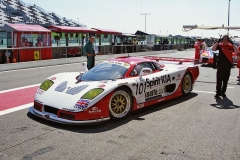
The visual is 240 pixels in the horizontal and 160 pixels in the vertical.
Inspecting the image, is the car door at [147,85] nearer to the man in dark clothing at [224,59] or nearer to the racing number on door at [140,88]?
the racing number on door at [140,88]

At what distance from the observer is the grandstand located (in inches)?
2048

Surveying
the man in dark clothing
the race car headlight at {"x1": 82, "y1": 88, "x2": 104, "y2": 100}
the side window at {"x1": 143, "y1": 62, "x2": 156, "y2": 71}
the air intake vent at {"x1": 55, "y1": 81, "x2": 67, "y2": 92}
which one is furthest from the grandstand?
the race car headlight at {"x1": 82, "y1": 88, "x2": 104, "y2": 100}

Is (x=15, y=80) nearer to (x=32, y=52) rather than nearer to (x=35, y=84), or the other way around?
(x=35, y=84)

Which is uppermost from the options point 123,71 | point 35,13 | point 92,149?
point 35,13

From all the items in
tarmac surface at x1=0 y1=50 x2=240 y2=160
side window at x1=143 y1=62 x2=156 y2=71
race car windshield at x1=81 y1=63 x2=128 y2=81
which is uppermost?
side window at x1=143 y1=62 x2=156 y2=71

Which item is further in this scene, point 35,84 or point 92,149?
point 35,84

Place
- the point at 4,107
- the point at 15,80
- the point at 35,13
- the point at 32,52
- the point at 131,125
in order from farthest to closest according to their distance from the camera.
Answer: the point at 35,13 < the point at 32,52 < the point at 15,80 < the point at 4,107 < the point at 131,125

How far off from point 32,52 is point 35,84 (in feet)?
23.6

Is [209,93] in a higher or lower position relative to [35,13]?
lower

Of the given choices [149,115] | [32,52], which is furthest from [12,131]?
[32,52]

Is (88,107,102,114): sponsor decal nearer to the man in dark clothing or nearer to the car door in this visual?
the car door

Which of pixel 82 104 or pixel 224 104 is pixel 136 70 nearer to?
pixel 82 104

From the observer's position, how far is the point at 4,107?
242 inches

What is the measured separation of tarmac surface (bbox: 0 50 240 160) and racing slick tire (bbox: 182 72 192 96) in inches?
44.9
